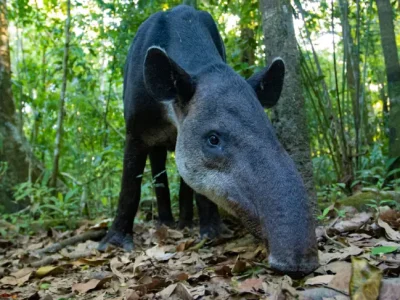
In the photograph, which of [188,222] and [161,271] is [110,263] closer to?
[161,271]

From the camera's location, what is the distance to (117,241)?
15.9ft

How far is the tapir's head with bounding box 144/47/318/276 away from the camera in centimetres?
273

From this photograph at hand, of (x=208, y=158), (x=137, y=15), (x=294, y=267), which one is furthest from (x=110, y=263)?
(x=137, y=15)

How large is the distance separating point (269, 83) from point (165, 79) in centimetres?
86

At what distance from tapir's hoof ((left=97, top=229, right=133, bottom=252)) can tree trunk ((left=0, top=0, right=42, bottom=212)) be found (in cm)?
305

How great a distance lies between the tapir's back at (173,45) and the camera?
4449 mm

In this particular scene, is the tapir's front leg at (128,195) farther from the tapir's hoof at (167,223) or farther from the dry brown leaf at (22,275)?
the tapir's hoof at (167,223)

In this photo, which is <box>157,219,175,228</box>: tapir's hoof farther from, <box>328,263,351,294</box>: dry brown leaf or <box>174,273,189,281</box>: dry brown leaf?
<box>328,263,351,294</box>: dry brown leaf

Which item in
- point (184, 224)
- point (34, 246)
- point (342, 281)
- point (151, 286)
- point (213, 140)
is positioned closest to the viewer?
point (342, 281)

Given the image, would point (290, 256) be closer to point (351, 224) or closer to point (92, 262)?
point (351, 224)

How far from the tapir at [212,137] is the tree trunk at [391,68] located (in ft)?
7.18

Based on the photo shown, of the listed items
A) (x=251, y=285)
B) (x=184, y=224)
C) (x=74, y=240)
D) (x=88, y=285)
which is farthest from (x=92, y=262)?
(x=184, y=224)

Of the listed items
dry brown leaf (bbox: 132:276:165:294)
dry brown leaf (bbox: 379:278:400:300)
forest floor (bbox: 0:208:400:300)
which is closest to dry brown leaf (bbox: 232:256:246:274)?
forest floor (bbox: 0:208:400:300)

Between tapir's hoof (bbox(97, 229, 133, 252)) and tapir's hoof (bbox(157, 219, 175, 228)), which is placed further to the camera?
tapir's hoof (bbox(157, 219, 175, 228))
